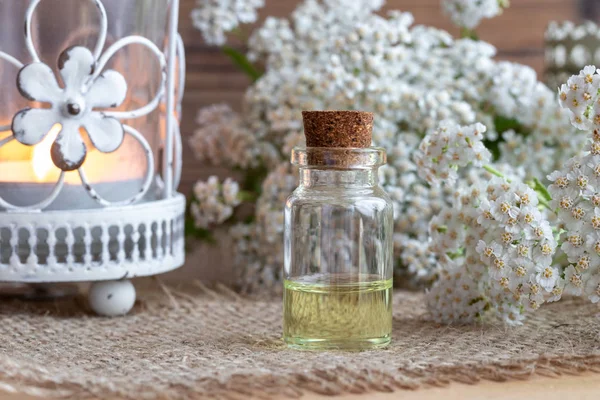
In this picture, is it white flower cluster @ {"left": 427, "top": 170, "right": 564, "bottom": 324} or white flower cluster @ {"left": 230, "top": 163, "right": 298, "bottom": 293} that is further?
white flower cluster @ {"left": 230, "top": 163, "right": 298, "bottom": 293}

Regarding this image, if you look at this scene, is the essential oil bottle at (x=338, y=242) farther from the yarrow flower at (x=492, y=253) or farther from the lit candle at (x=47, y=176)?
the lit candle at (x=47, y=176)

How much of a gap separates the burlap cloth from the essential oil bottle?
1.2 inches

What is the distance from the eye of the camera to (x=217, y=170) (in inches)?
63.6

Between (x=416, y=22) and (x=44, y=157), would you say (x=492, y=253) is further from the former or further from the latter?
(x=416, y=22)

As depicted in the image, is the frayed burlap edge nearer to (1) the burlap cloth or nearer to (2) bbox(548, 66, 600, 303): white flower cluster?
(1) the burlap cloth

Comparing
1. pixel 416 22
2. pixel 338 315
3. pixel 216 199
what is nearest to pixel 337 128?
pixel 338 315

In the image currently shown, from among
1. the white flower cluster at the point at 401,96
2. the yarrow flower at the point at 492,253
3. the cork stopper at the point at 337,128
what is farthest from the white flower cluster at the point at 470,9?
the cork stopper at the point at 337,128

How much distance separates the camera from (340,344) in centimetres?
85

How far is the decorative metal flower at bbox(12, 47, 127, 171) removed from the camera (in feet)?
3.05

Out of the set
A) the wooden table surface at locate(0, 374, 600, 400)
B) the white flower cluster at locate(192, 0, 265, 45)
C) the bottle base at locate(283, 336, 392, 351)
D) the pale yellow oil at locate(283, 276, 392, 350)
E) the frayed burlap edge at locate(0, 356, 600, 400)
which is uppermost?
the white flower cluster at locate(192, 0, 265, 45)

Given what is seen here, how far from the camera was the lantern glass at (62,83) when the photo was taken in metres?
0.95

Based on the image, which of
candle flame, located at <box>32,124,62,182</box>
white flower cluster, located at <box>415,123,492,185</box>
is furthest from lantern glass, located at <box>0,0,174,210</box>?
white flower cluster, located at <box>415,123,492,185</box>

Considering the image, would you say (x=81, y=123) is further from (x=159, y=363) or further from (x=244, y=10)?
(x=244, y=10)

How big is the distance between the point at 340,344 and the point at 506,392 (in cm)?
18
